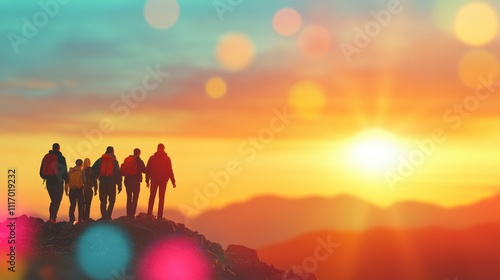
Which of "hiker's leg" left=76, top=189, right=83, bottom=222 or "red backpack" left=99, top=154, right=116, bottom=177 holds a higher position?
"red backpack" left=99, top=154, right=116, bottom=177

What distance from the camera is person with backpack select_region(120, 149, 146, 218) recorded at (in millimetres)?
28047

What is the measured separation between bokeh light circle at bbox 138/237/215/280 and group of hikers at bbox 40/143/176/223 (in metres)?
1.94

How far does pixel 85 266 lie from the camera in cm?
2484

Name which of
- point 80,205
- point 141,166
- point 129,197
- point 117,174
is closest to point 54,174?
point 80,205

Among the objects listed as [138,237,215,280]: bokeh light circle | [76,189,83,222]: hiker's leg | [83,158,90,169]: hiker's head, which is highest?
[83,158,90,169]: hiker's head

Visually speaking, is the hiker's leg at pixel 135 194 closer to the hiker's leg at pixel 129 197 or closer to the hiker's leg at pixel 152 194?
the hiker's leg at pixel 129 197

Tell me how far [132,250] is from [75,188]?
13.0 ft

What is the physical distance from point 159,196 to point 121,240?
2679 mm

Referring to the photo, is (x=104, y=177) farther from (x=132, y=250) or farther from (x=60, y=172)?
(x=132, y=250)

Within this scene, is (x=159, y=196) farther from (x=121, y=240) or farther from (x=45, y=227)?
(x=45, y=227)

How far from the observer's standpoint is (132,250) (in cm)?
2694

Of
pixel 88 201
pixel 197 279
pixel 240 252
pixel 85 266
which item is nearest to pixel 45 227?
pixel 88 201

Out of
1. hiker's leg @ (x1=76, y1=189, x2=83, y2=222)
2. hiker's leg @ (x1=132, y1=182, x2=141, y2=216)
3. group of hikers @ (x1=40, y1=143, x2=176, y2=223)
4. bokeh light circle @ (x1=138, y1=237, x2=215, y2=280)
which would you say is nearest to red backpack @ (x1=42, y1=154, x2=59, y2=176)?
group of hikers @ (x1=40, y1=143, x2=176, y2=223)

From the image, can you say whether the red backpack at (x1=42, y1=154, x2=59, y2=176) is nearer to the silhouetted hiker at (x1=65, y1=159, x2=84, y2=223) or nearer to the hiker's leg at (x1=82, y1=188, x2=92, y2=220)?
the silhouetted hiker at (x1=65, y1=159, x2=84, y2=223)
